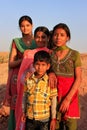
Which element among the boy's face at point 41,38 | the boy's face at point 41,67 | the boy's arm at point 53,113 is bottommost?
the boy's arm at point 53,113

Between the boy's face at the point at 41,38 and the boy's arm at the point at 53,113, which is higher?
the boy's face at the point at 41,38

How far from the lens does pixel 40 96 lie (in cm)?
410

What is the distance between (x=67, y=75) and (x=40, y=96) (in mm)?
424

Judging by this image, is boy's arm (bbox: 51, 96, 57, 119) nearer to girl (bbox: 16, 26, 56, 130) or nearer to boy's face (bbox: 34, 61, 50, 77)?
boy's face (bbox: 34, 61, 50, 77)

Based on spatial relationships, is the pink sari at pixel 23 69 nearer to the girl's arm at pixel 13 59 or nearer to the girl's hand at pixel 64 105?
the girl's arm at pixel 13 59

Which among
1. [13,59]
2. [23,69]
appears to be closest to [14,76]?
[13,59]

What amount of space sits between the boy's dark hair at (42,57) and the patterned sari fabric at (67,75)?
6.1 inches

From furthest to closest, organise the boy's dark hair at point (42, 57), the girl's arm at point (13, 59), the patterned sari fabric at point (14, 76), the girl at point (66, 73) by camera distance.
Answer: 1. the patterned sari fabric at point (14, 76)
2. the girl's arm at point (13, 59)
3. the girl at point (66, 73)
4. the boy's dark hair at point (42, 57)

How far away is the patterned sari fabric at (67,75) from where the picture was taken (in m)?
4.20

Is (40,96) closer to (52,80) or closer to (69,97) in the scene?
(52,80)

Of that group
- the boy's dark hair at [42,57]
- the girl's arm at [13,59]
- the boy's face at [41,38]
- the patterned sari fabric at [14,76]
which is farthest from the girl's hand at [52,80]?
the patterned sari fabric at [14,76]

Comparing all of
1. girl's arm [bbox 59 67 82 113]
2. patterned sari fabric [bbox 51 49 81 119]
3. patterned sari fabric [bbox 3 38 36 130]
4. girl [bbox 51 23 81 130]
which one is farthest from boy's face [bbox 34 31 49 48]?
girl's arm [bbox 59 67 82 113]

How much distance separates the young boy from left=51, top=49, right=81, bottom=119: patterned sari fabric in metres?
0.12

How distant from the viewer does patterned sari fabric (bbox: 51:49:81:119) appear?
4.20 metres
